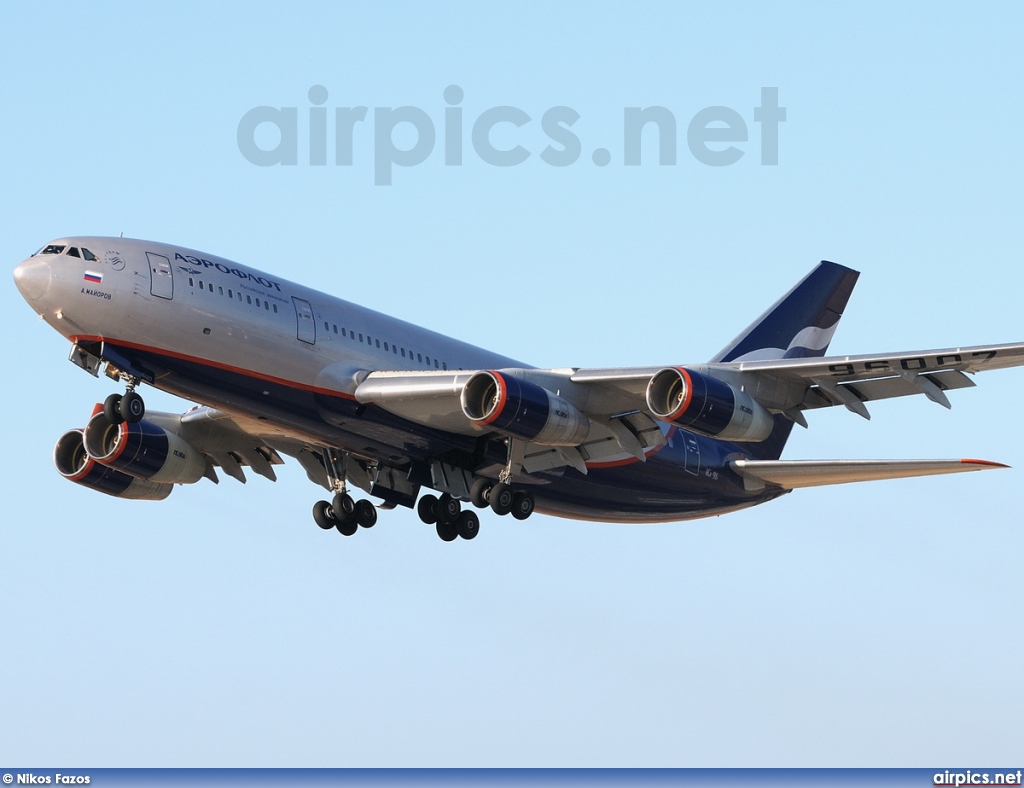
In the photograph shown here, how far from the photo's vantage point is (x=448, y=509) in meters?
37.8

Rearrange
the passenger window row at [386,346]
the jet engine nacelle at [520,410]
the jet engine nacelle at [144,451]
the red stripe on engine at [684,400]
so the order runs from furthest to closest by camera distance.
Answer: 1. the jet engine nacelle at [144,451]
2. the passenger window row at [386,346]
3. the jet engine nacelle at [520,410]
4. the red stripe on engine at [684,400]

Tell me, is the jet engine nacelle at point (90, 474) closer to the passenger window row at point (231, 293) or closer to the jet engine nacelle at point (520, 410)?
the passenger window row at point (231, 293)

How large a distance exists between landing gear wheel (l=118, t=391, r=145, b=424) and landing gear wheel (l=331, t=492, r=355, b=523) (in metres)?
6.92

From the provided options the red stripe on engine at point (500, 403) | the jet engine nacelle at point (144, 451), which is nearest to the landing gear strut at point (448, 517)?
the red stripe on engine at point (500, 403)

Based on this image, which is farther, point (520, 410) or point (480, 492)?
point (480, 492)

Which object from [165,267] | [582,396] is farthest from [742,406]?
[165,267]

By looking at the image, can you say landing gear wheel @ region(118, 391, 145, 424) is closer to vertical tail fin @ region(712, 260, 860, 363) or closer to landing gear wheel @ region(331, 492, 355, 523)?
landing gear wheel @ region(331, 492, 355, 523)

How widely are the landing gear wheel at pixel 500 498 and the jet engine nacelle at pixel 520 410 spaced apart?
8.12 feet

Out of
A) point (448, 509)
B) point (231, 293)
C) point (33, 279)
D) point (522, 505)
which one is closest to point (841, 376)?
point (522, 505)

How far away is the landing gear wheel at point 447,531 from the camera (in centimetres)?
3797

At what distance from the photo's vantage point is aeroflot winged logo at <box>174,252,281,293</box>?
31.9m

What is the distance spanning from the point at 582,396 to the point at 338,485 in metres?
7.72

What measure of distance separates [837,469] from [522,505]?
9.42 m

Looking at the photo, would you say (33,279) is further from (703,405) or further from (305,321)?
(703,405)
